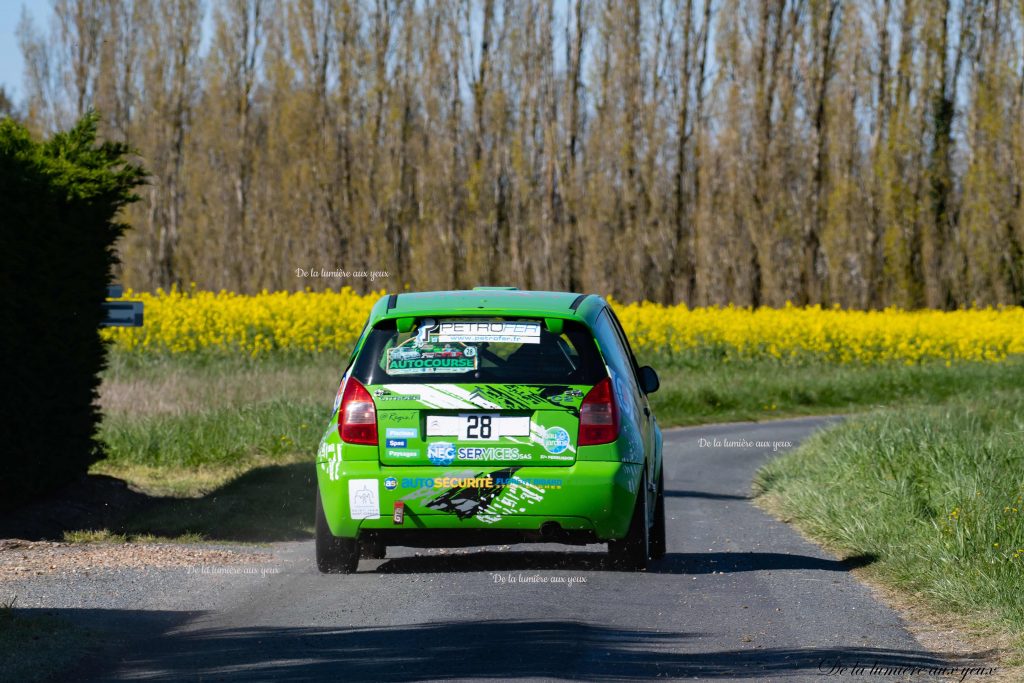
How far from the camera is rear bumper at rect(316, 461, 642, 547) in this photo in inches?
352

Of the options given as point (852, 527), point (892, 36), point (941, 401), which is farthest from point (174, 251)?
point (852, 527)

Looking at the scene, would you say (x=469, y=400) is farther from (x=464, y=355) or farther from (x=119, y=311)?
(x=119, y=311)

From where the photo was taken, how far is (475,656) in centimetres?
702

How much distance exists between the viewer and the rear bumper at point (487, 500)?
8938 millimetres

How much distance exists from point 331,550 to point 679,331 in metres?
25.6

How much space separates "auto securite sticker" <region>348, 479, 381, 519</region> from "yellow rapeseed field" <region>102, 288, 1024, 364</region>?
22.3 meters

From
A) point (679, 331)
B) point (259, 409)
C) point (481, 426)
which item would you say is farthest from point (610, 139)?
point (481, 426)

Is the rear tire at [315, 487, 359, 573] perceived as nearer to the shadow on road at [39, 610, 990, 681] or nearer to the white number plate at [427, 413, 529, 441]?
the white number plate at [427, 413, 529, 441]

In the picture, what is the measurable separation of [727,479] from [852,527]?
5.63m

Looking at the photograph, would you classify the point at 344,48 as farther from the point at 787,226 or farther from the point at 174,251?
the point at 787,226

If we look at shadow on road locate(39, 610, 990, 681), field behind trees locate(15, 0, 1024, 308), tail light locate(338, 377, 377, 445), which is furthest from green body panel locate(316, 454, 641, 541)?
field behind trees locate(15, 0, 1024, 308)

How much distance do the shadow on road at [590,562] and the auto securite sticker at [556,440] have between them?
1.23 meters

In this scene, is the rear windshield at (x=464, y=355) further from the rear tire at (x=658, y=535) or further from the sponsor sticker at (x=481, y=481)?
the rear tire at (x=658, y=535)

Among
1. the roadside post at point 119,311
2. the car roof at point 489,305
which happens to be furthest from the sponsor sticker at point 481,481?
the roadside post at point 119,311
